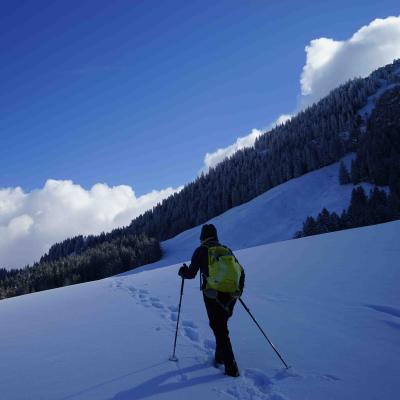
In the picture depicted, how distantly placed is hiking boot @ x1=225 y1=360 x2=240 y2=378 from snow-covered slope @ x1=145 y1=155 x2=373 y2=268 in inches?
3408

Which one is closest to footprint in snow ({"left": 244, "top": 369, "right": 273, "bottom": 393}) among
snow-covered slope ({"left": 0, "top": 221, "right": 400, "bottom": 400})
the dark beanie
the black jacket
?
snow-covered slope ({"left": 0, "top": 221, "right": 400, "bottom": 400})

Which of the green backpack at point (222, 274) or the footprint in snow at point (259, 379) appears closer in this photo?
the footprint in snow at point (259, 379)

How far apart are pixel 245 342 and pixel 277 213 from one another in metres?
103

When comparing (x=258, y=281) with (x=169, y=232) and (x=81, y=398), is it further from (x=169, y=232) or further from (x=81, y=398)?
(x=169, y=232)

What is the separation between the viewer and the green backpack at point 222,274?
6195 mm

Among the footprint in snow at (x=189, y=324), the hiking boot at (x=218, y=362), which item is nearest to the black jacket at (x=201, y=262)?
the hiking boot at (x=218, y=362)

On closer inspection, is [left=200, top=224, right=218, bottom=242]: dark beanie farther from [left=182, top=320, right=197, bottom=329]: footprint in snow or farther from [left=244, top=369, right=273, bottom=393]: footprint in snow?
Answer: [left=182, top=320, right=197, bottom=329]: footprint in snow

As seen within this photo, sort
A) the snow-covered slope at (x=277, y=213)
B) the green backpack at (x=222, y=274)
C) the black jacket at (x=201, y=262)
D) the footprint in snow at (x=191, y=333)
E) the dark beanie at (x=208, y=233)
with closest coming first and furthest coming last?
1. the green backpack at (x=222, y=274)
2. the black jacket at (x=201, y=262)
3. the dark beanie at (x=208, y=233)
4. the footprint in snow at (x=191, y=333)
5. the snow-covered slope at (x=277, y=213)

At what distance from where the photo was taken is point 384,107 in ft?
420

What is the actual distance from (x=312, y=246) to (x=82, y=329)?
10807 mm

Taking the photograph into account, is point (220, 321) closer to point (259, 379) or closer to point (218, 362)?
point (218, 362)

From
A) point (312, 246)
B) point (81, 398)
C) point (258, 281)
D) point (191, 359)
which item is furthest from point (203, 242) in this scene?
point (312, 246)

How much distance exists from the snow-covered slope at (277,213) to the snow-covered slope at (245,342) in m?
80.6

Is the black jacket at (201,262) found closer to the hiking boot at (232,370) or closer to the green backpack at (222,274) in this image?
the green backpack at (222,274)
